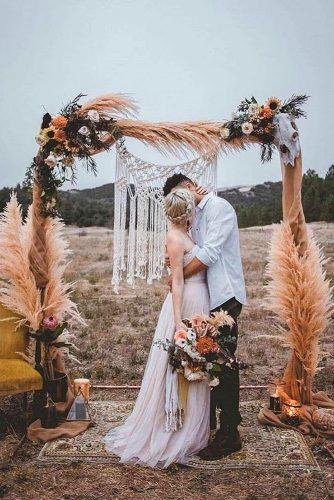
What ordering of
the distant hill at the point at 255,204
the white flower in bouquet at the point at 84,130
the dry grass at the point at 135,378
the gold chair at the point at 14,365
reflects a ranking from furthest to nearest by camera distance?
1. the distant hill at the point at 255,204
2. the white flower in bouquet at the point at 84,130
3. the gold chair at the point at 14,365
4. the dry grass at the point at 135,378

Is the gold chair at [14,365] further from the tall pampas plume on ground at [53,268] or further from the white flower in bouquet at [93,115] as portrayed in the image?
the white flower in bouquet at [93,115]

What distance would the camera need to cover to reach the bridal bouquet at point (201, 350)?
13.7 ft

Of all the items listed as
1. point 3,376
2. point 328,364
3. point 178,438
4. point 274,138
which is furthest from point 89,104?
point 328,364

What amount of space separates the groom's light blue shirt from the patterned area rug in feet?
4.10

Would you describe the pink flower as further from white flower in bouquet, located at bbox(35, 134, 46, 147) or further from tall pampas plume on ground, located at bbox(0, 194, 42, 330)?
white flower in bouquet, located at bbox(35, 134, 46, 147)

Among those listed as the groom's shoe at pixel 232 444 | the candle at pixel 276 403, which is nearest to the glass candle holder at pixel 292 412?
the candle at pixel 276 403

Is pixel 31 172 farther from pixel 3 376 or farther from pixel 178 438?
pixel 178 438

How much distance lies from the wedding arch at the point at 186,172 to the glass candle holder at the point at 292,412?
18 centimetres

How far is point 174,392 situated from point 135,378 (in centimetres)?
281

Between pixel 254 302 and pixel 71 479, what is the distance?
354 inches

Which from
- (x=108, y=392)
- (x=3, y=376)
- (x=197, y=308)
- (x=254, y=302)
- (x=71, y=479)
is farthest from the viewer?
(x=254, y=302)

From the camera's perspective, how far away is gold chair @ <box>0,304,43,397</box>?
487 centimetres

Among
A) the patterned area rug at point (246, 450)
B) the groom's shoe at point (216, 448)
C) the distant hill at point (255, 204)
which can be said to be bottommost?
the patterned area rug at point (246, 450)

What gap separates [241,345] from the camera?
350 inches
